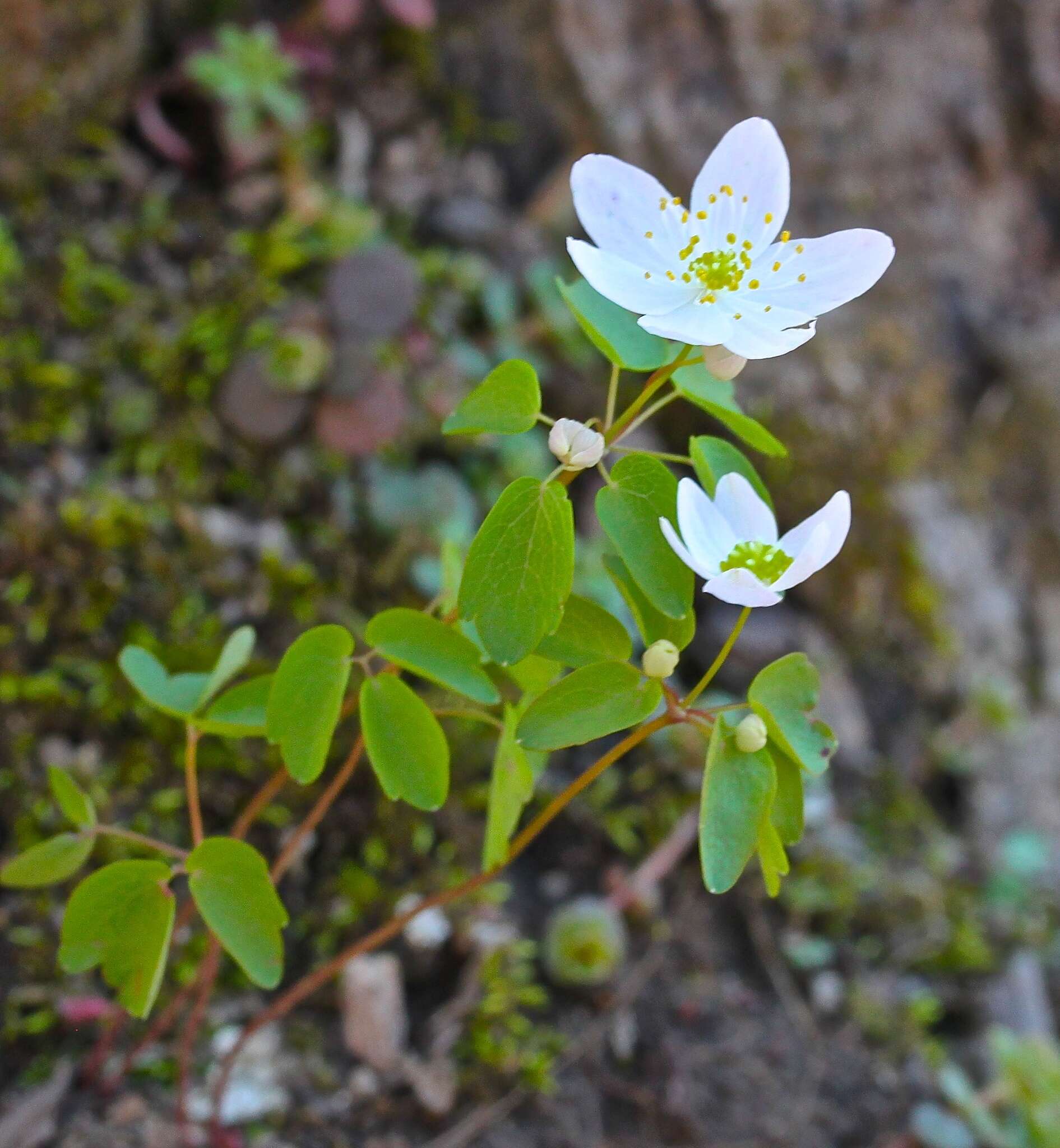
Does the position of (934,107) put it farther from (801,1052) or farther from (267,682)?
(267,682)

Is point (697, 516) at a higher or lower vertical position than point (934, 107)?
higher

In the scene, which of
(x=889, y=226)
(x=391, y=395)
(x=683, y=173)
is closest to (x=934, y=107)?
→ (x=889, y=226)

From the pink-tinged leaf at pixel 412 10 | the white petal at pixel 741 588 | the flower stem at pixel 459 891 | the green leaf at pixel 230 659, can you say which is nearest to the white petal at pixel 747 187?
the white petal at pixel 741 588

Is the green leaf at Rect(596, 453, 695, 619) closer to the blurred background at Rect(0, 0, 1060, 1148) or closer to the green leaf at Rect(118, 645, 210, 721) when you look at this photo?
Result: the green leaf at Rect(118, 645, 210, 721)

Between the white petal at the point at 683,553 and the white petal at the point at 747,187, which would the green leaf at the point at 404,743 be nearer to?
the white petal at the point at 683,553

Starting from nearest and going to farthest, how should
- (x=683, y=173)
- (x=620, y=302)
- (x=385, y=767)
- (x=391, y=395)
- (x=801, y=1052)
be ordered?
(x=620, y=302) → (x=385, y=767) → (x=801, y=1052) → (x=391, y=395) → (x=683, y=173)

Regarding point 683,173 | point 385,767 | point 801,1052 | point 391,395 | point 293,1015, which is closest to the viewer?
point 385,767

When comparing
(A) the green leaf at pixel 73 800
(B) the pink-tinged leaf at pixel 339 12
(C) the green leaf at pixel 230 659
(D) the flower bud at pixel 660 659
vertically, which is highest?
(B) the pink-tinged leaf at pixel 339 12

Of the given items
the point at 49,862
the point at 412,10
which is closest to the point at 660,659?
the point at 49,862
